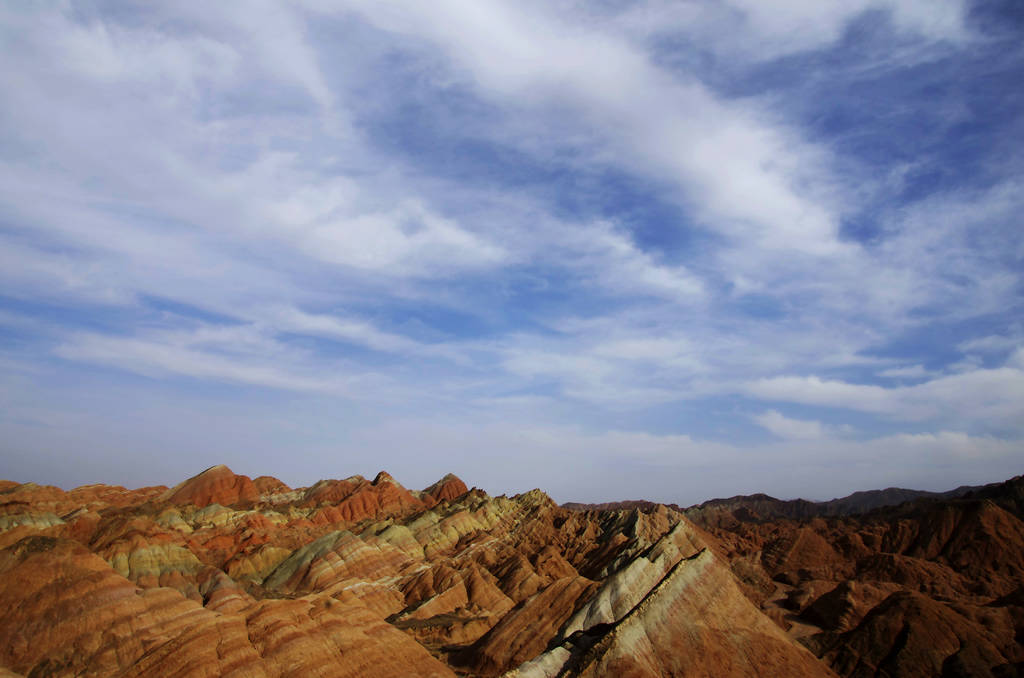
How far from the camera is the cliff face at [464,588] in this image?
42.7m

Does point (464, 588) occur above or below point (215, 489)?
below

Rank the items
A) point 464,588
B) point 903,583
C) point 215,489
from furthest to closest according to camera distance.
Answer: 1. point 215,489
2. point 903,583
3. point 464,588

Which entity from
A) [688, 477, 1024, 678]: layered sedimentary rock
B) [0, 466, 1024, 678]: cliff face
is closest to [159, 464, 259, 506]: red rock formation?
[0, 466, 1024, 678]: cliff face

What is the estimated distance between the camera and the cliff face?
4266 cm

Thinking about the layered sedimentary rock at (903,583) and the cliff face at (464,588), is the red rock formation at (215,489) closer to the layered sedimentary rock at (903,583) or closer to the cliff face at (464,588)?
the cliff face at (464,588)

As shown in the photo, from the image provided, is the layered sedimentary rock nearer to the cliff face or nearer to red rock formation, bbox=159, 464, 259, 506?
the cliff face

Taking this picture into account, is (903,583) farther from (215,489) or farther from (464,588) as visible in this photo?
(215,489)

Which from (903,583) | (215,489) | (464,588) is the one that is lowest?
(464,588)

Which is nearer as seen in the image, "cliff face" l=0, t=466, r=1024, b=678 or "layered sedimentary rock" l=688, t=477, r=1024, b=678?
"cliff face" l=0, t=466, r=1024, b=678

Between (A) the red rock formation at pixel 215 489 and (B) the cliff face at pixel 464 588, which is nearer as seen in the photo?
(B) the cliff face at pixel 464 588

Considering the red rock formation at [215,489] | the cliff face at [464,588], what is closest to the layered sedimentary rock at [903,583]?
the cliff face at [464,588]

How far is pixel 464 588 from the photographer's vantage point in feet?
350

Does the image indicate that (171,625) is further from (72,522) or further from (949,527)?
(949,527)

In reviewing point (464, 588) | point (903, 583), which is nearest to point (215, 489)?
point (464, 588)
